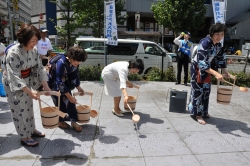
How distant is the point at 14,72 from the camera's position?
2.53 meters

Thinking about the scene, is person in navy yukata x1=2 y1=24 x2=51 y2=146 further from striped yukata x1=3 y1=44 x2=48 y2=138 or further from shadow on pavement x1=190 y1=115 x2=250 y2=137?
shadow on pavement x1=190 y1=115 x2=250 y2=137

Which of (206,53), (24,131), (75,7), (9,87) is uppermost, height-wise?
(75,7)

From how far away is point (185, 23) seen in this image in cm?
1884

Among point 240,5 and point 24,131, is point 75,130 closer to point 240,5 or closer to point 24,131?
Answer: point 24,131

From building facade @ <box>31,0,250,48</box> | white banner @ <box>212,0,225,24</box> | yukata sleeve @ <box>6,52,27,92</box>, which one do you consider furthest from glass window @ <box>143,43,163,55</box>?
building facade @ <box>31,0,250,48</box>

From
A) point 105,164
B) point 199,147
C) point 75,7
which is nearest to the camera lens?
point 105,164

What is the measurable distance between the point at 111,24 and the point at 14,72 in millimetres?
5078

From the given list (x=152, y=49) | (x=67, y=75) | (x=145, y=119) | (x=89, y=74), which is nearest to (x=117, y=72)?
(x=67, y=75)

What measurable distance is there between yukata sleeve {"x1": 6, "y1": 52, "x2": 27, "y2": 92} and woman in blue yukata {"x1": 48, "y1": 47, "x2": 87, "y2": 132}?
23.0 inches

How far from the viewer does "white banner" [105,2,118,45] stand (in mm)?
7121

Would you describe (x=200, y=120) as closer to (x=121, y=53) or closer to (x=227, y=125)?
(x=227, y=125)

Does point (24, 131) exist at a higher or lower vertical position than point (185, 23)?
lower

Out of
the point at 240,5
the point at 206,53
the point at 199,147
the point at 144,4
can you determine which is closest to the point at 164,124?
the point at 199,147

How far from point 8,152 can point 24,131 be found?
0.32 metres
